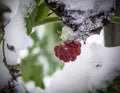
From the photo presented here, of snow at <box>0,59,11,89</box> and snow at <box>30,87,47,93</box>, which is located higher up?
snow at <box>0,59,11,89</box>

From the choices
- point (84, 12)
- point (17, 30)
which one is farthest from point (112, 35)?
point (17, 30)

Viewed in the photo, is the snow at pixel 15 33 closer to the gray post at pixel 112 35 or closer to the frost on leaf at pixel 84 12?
the frost on leaf at pixel 84 12

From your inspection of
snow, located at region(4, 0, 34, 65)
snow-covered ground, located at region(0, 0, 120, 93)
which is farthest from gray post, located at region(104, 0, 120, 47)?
snow, located at region(4, 0, 34, 65)

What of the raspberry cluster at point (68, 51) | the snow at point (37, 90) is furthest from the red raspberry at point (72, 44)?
the snow at point (37, 90)

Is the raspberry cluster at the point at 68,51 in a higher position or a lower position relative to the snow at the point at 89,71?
higher

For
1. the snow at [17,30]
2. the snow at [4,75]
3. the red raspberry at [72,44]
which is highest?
the snow at [17,30]

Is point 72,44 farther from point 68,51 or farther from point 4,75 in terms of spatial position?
point 4,75

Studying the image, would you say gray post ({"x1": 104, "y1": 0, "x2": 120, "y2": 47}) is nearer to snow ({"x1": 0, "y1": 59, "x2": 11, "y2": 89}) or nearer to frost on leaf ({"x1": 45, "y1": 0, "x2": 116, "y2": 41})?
frost on leaf ({"x1": 45, "y1": 0, "x2": 116, "y2": 41})
